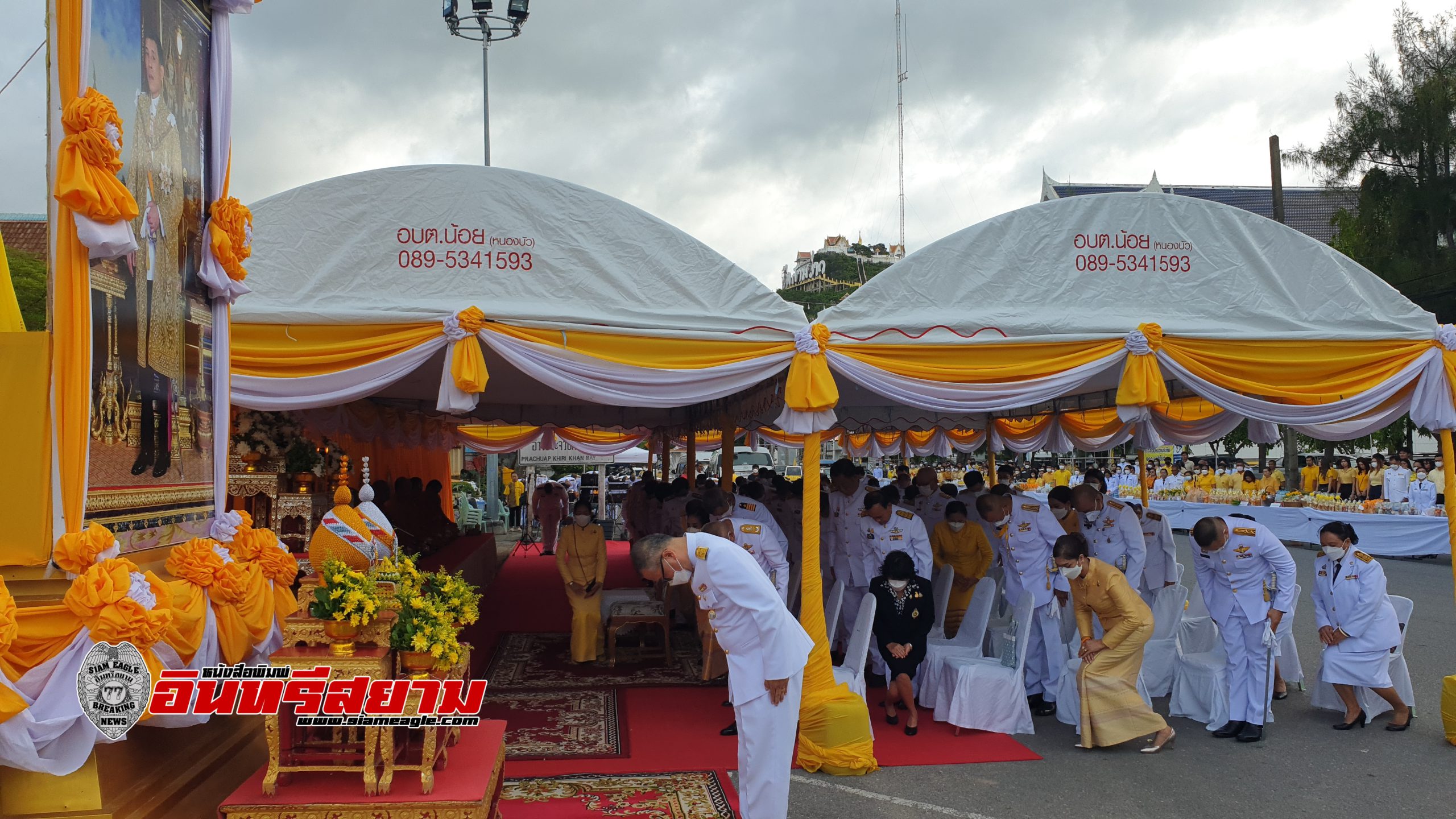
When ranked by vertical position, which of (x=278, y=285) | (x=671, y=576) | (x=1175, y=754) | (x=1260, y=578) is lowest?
(x=1175, y=754)

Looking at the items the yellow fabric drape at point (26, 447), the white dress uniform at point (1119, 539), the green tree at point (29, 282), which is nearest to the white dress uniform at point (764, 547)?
the white dress uniform at point (1119, 539)

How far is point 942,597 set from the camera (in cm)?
759

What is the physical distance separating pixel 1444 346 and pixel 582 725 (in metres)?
6.69

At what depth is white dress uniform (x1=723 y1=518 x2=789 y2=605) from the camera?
6508mm

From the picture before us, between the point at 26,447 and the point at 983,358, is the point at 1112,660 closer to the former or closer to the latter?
the point at 983,358

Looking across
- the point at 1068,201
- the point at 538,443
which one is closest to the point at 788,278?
the point at 538,443

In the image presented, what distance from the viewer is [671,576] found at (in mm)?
4207

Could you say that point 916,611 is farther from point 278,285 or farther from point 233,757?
point 278,285

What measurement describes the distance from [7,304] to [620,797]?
3.67 meters

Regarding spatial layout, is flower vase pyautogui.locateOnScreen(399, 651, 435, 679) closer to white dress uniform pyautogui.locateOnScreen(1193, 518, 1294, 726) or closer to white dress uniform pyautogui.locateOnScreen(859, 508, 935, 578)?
white dress uniform pyautogui.locateOnScreen(859, 508, 935, 578)

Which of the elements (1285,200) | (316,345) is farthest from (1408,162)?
(1285,200)

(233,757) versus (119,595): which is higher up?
(119,595)

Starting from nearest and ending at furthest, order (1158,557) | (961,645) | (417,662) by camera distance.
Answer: (417,662), (961,645), (1158,557)

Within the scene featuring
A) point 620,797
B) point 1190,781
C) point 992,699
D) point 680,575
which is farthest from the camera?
point 992,699
